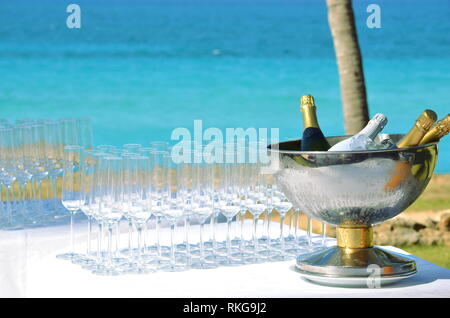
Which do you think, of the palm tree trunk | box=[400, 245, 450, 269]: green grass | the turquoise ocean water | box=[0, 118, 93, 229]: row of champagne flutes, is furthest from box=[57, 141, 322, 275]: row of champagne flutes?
the turquoise ocean water

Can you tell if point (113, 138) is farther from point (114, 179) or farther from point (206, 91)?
point (114, 179)

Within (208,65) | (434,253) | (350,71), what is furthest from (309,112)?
Answer: (208,65)

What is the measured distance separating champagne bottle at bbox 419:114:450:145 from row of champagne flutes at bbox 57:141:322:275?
554 mm

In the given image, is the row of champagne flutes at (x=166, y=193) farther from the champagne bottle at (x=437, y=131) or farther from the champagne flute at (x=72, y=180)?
the champagne bottle at (x=437, y=131)

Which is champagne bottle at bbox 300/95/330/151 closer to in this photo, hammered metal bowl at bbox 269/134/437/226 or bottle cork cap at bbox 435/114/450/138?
hammered metal bowl at bbox 269/134/437/226

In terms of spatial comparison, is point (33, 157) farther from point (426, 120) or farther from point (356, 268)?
point (426, 120)

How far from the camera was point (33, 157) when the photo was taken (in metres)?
3.68

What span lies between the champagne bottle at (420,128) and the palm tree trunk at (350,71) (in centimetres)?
358

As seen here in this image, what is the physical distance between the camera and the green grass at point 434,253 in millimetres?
7586

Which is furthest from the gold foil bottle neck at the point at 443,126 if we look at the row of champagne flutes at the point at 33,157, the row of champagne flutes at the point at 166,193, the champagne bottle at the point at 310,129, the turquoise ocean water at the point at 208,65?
the turquoise ocean water at the point at 208,65

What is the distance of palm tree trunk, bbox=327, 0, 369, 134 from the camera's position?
20.5 feet

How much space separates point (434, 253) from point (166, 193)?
211 inches

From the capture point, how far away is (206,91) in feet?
76.4
